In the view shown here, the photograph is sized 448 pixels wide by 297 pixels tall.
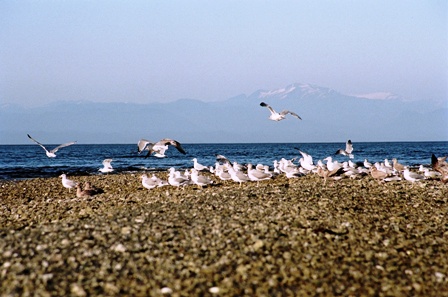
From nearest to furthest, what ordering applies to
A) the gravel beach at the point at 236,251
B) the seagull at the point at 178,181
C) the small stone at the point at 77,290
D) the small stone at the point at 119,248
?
the small stone at the point at 77,290 < the gravel beach at the point at 236,251 < the small stone at the point at 119,248 < the seagull at the point at 178,181

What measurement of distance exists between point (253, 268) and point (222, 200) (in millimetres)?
5919

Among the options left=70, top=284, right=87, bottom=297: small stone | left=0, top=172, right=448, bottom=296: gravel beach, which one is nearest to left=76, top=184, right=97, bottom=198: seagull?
left=0, top=172, right=448, bottom=296: gravel beach

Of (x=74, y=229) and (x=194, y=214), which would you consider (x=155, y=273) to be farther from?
(x=194, y=214)

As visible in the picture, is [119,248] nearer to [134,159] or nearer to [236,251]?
[236,251]

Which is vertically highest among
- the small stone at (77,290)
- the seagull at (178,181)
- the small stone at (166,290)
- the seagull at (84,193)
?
the seagull at (178,181)

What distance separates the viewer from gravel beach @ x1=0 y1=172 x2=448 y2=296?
24.8 feet

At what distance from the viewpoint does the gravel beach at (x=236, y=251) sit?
757 centimetres

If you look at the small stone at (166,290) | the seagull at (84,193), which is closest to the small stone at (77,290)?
the small stone at (166,290)

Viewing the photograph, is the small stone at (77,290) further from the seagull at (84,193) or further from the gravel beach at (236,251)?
the seagull at (84,193)

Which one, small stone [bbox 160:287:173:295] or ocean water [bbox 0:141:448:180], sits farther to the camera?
ocean water [bbox 0:141:448:180]

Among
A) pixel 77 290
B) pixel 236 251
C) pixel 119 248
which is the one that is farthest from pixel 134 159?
pixel 77 290

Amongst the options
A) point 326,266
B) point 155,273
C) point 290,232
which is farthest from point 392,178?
point 155,273

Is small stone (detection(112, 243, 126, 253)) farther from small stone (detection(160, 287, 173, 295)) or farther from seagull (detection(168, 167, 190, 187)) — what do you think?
seagull (detection(168, 167, 190, 187))

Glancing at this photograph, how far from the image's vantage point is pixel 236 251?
8.81m
